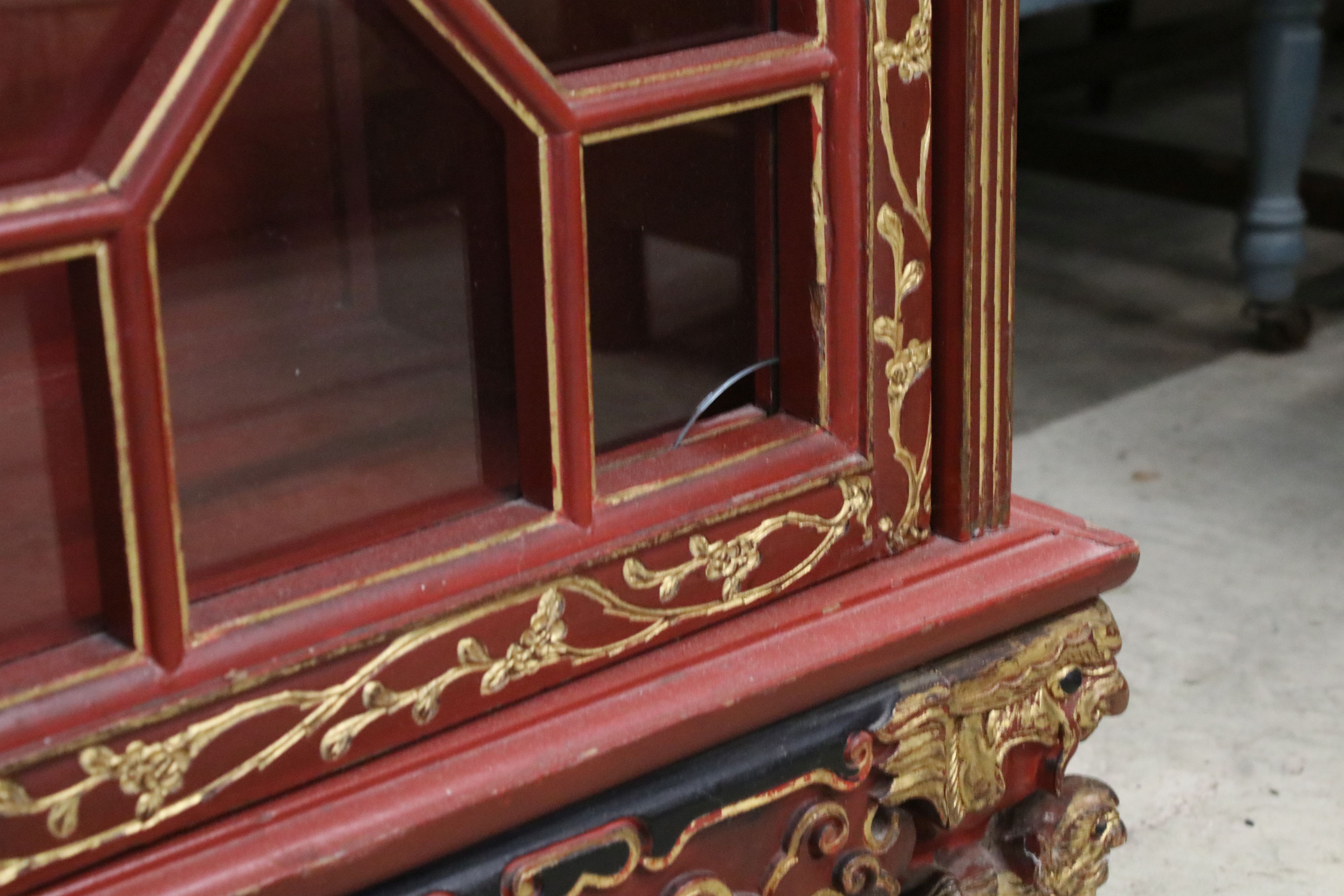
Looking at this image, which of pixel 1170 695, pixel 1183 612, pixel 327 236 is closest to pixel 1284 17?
pixel 1183 612

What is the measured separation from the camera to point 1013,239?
2.94 ft

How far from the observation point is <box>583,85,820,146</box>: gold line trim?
74cm

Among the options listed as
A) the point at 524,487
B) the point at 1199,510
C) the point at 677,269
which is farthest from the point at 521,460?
the point at 1199,510

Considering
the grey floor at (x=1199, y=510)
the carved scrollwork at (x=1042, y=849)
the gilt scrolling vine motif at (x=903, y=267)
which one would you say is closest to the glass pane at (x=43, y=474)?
the gilt scrolling vine motif at (x=903, y=267)

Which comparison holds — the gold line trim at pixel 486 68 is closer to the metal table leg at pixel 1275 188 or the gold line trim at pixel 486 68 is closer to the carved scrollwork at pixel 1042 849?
the carved scrollwork at pixel 1042 849

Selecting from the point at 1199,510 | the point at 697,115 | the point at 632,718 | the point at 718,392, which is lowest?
the point at 1199,510

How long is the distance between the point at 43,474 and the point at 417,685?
177mm

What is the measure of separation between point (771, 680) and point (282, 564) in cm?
23

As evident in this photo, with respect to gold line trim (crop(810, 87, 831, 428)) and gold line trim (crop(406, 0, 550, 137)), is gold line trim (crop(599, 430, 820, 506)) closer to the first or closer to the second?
gold line trim (crop(810, 87, 831, 428))

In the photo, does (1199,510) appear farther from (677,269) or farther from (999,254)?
(677,269)

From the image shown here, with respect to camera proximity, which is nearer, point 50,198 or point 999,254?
point 50,198

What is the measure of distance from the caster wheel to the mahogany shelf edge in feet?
4.84

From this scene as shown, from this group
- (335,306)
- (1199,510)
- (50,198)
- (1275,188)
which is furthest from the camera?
(1275,188)

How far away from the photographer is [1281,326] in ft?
7.57
